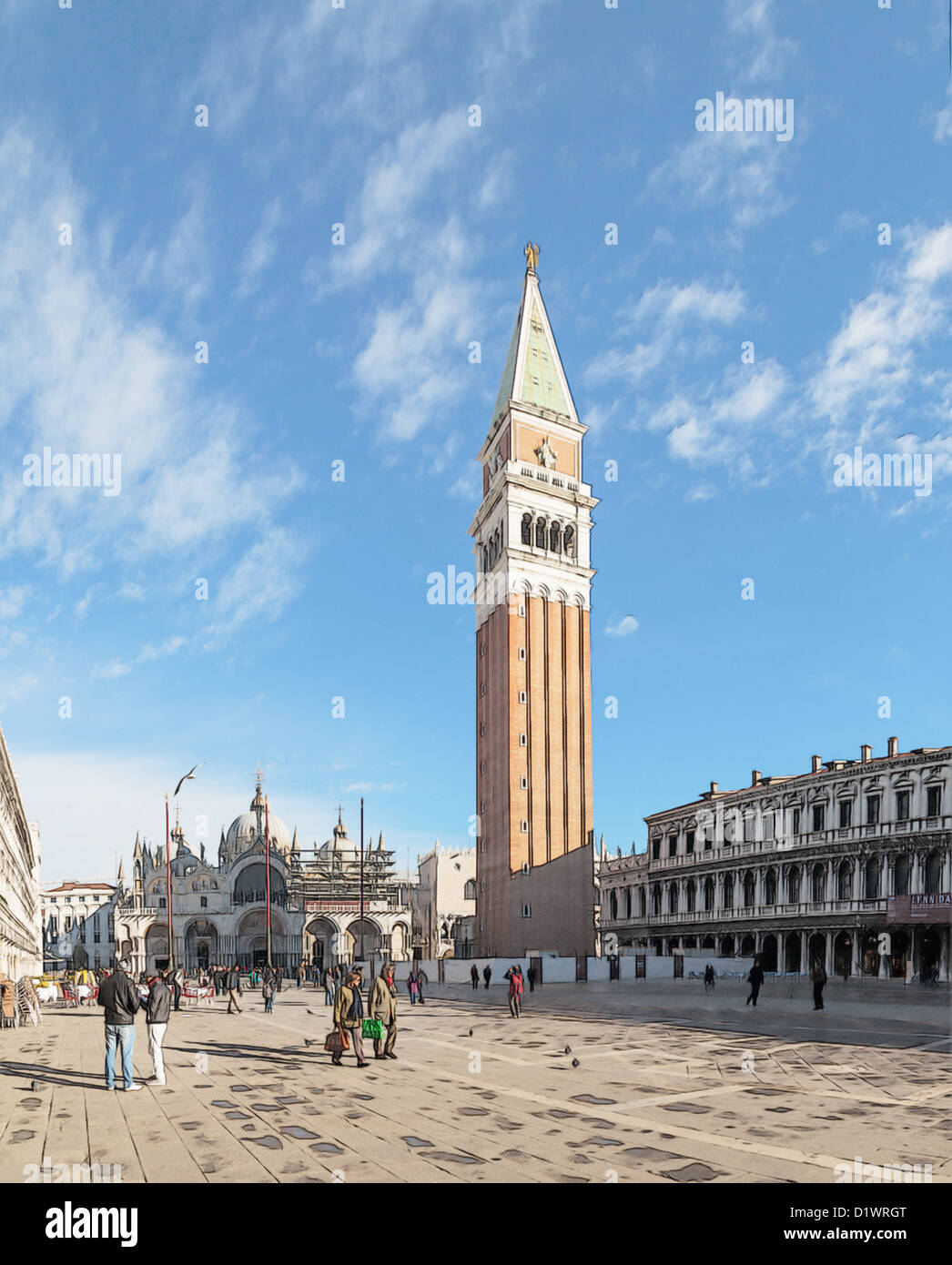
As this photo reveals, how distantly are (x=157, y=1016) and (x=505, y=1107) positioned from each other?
5394mm

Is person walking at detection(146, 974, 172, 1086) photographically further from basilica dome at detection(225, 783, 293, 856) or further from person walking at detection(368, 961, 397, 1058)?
basilica dome at detection(225, 783, 293, 856)

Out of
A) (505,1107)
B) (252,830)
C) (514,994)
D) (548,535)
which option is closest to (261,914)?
(252,830)

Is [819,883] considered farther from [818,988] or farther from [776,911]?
[818,988]

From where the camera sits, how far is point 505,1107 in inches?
531

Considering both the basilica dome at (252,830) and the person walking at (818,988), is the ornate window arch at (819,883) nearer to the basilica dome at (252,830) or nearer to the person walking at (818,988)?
the person walking at (818,988)

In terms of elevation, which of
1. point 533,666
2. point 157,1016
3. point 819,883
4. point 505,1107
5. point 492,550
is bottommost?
point 819,883

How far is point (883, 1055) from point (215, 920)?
85.2 meters

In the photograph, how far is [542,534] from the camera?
72.2 m

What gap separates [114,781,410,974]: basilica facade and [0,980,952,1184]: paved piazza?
69195 millimetres

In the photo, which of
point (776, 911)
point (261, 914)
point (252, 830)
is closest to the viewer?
point (776, 911)

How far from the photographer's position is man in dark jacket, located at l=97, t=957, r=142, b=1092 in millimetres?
14406

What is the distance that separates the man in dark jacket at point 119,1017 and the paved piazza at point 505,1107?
391 mm

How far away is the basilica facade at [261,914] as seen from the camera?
3681 inches
